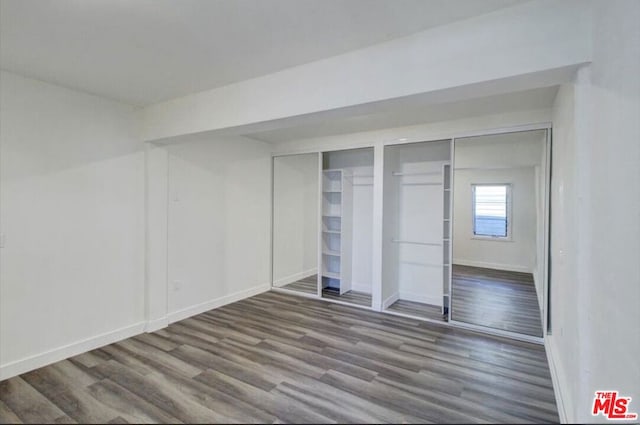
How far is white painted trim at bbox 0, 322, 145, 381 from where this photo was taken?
2668 millimetres

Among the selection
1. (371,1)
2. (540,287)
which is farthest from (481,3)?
(540,287)

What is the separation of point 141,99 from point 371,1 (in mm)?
2683

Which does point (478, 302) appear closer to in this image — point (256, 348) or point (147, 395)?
point (256, 348)

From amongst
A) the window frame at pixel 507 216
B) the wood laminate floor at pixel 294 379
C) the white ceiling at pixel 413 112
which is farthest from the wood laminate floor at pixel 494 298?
the white ceiling at pixel 413 112

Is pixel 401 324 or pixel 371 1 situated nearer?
pixel 371 1

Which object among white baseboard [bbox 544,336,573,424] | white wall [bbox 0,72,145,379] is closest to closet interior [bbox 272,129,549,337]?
white baseboard [bbox 544,336,573,424]

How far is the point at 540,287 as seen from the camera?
3449mm

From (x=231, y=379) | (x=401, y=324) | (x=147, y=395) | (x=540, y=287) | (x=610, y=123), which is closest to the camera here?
(x=610, y=123)

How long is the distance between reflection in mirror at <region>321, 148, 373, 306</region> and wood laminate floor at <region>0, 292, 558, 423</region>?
1.37 m

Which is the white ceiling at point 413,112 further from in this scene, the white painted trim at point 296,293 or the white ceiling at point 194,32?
the white painted trim at point 296,293

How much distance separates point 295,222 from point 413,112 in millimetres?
2985

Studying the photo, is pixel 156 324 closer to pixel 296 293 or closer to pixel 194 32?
pixel 296 293

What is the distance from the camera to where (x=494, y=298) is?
3.86 metres

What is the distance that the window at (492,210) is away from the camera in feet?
12.3
